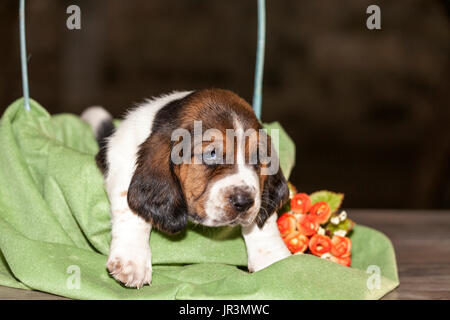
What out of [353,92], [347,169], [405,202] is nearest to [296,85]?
[353,92]

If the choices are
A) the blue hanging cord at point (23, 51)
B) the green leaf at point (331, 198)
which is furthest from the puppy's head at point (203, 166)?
→ the blue hanging cord at point (23, 51)

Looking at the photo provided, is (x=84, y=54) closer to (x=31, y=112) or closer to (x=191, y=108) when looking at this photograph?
(x=31, y=112)

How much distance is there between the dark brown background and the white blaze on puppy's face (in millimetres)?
8600

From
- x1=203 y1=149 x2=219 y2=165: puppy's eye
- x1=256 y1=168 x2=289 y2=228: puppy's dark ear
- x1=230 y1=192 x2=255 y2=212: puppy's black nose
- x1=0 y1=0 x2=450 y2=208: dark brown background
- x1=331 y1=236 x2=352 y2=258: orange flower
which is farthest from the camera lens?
x1=0 y1=0 x2=450 y2=208: dark brown background

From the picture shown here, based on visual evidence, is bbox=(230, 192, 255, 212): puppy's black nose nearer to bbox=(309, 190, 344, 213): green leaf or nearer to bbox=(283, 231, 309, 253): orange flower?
bbox=(283, 231, 309, 253): orange flower

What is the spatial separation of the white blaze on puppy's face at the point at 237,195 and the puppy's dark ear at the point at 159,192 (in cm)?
17

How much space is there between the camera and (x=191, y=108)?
10.4ft

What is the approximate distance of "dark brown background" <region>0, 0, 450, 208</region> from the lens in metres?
11.9

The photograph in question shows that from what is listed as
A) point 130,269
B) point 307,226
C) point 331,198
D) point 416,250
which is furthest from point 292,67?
point 130,269

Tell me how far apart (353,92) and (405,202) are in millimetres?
2940

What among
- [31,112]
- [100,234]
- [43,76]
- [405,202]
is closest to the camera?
[100,234]

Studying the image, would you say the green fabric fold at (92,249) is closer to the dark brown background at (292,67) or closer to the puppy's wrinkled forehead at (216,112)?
the puppy's wrinkled forehead at (216,112)

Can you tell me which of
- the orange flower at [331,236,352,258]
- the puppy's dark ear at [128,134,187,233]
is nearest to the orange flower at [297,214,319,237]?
the orange flower at [331,236,352,258]

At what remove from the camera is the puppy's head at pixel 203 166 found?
296cm
